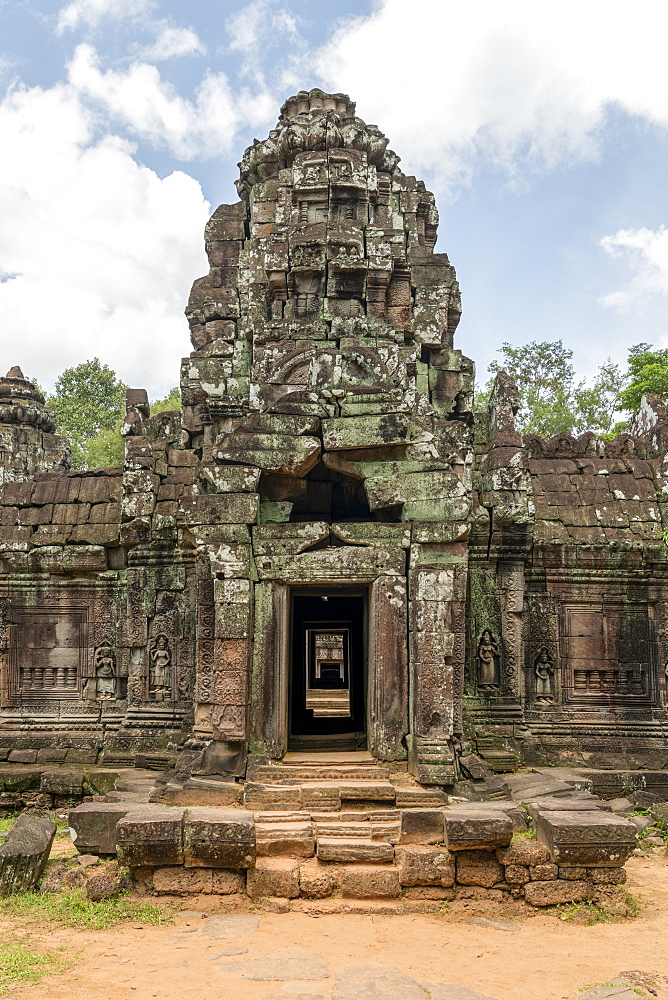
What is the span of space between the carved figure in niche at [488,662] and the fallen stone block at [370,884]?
12.5ft

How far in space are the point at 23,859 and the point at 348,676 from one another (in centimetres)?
668

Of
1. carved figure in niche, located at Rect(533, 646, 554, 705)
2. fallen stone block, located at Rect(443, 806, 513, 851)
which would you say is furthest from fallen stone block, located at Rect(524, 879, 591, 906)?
carved figure in niche, located at Rect(533, 646, 554, 705)

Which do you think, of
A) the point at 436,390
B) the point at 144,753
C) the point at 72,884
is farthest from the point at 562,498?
the point at 72,884

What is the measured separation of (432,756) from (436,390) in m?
4.60

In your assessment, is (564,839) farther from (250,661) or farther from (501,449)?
(501,449)

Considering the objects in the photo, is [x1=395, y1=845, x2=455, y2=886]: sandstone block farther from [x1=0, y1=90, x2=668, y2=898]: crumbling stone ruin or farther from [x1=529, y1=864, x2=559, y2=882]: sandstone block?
[x1=0, y1=90, x2=668, y2=898]: crumbling stone ruin

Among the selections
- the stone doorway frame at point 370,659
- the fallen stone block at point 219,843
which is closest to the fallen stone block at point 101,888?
the fallen stone block at point 219,843

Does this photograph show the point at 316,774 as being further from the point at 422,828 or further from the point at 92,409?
the point at 92,409

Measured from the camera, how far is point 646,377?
17.2m

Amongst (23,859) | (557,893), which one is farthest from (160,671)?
(557,893)

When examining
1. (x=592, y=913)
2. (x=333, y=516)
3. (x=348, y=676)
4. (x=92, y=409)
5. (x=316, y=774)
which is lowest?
(x=592, y=913)

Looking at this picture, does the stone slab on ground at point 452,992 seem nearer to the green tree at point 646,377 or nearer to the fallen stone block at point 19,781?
the fallen stone block at point 19,781

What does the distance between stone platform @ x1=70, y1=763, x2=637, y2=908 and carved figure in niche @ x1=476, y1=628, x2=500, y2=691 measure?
3.01 meters

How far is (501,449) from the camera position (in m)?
9.36
